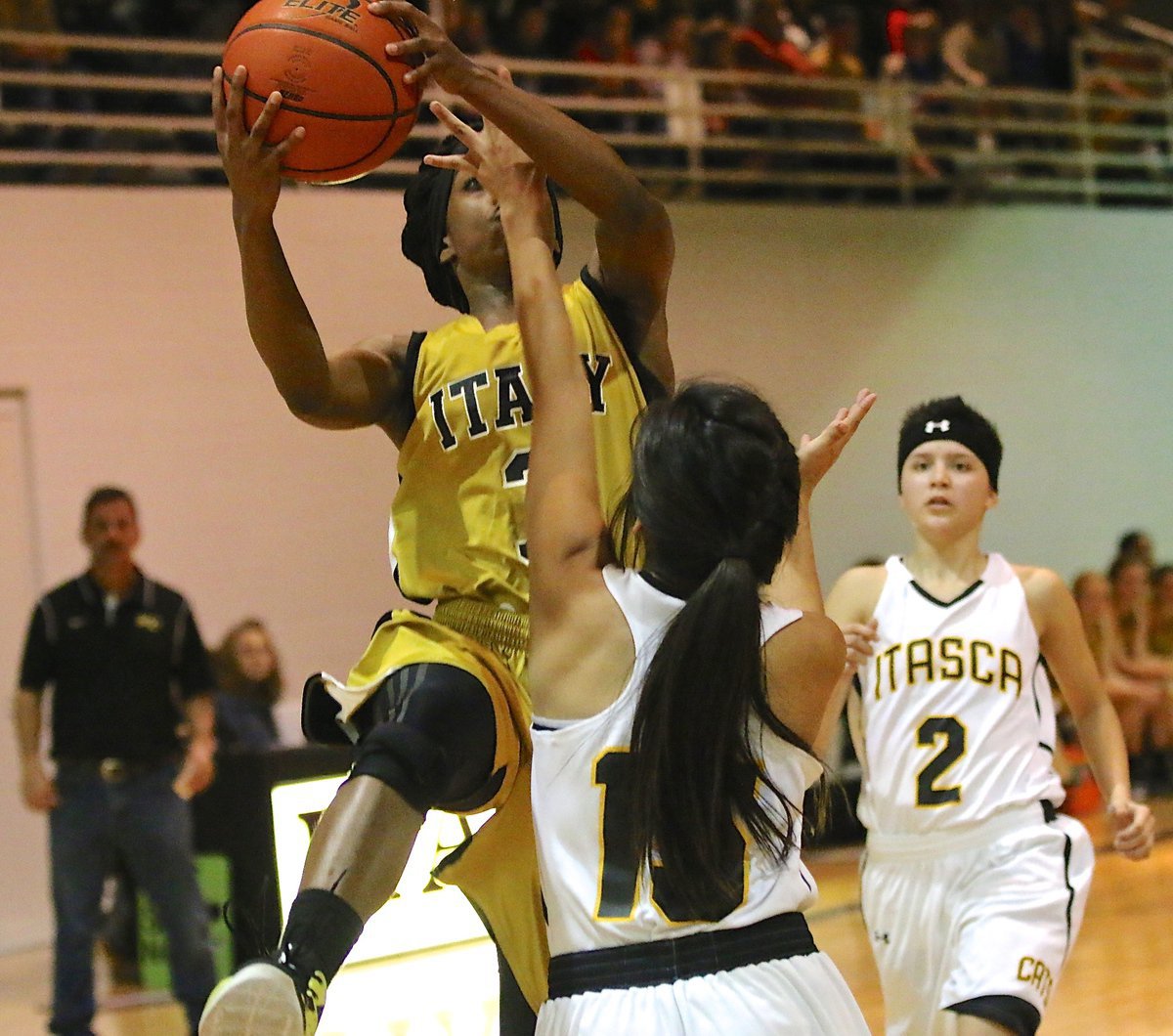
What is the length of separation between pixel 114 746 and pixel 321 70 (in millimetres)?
3949

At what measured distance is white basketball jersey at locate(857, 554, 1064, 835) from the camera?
4.30m

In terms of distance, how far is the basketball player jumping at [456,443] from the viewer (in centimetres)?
278

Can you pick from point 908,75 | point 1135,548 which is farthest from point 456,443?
point 908,75

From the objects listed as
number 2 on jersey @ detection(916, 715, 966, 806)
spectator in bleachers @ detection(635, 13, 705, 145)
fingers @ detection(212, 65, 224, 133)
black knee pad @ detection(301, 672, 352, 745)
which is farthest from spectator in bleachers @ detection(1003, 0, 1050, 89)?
black knee pad @ detection(301, 672, 352, 745)

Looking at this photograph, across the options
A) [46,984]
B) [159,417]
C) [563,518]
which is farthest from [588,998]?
[159,417]

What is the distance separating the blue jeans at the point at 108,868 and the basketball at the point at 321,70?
3834 mm

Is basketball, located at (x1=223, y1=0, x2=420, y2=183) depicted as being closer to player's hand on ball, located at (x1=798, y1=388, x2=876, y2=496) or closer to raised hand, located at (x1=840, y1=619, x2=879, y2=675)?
player's hand on ball, located at (x1=798, y1=388, x2=876, y2=496)

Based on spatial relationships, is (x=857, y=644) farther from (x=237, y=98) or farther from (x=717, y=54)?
(x=717, y=54)

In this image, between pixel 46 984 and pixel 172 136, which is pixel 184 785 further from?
pixel 172 136

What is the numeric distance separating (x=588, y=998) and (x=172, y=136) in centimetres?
820

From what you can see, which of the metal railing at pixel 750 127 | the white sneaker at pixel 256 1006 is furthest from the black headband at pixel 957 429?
the metal railing at pixel 750 127

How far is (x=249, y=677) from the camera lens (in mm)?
8258

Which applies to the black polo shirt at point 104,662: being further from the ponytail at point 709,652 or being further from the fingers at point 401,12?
the ponytail at point 709,652

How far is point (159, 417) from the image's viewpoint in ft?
29.5
